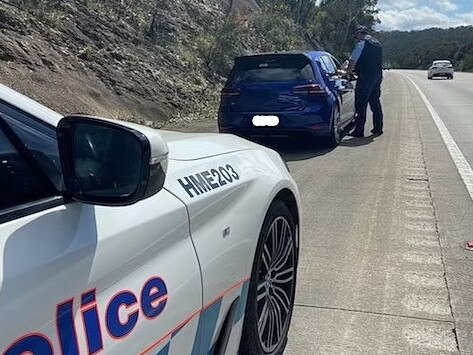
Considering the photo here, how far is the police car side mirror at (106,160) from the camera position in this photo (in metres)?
1.62

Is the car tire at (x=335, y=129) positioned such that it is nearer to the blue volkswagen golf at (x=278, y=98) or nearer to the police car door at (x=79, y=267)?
the blue volkswagen golf at (x=278, y=98)

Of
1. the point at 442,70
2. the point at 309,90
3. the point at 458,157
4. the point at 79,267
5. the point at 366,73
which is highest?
the point at 79,267

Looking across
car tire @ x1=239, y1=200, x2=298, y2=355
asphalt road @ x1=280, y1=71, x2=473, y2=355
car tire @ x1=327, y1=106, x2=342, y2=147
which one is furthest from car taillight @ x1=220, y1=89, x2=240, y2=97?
car tire @ x1=239, y1=200, x2=298, y2=355

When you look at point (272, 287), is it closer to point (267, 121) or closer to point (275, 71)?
point (267, 121)

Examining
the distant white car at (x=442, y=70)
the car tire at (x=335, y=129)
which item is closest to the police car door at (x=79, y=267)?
the car tire at (x=335, y=129)

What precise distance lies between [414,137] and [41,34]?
794 cm

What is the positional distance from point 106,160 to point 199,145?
1.14 metres

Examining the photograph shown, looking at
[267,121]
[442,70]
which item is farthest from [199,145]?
[442,70]

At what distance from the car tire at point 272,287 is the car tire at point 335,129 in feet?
21.0

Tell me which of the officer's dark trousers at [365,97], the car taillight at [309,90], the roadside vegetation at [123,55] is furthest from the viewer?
the officer's dark trousers at [365,97]

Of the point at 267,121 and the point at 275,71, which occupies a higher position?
the point at 275,71

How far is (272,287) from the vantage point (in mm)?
3111

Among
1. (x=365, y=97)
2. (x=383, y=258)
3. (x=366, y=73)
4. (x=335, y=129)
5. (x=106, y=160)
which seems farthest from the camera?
(x=365, y=97)

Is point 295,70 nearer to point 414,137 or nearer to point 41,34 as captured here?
point 414,137
